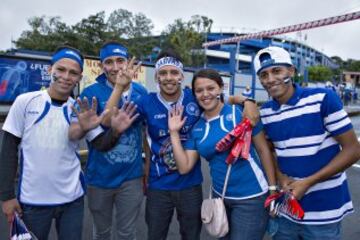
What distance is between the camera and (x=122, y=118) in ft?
9.63

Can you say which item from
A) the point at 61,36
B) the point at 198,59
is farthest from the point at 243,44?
the point at 61,36

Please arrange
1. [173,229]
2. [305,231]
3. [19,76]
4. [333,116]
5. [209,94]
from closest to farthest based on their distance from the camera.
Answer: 1. [333,116]
2. [305,231]
3. [209,94]
4. [173,229]
5. [19,76]

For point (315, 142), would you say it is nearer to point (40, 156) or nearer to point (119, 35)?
point (40, 156)

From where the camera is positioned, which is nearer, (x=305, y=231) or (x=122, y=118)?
(x=305, y=231)

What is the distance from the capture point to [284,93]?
2533mm

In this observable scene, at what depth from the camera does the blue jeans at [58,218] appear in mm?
2639

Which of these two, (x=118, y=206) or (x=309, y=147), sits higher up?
(x=309, y=147)

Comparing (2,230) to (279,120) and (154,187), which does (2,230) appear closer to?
(154,187)

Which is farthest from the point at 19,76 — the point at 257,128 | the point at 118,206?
the point at 257,128

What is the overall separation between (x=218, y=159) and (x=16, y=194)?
59.9 inches

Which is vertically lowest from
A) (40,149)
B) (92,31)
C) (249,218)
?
(249,218)

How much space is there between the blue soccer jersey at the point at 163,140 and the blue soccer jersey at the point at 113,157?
15 cm

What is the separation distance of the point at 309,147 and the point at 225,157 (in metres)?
0.61

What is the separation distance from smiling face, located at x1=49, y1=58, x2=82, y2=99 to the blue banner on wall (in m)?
9.58
